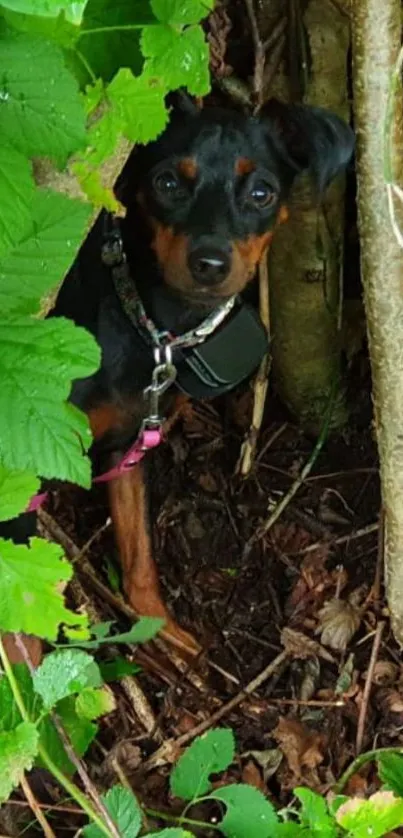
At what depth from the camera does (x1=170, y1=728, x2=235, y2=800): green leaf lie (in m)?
1.99

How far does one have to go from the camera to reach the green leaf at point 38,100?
53.5 inches

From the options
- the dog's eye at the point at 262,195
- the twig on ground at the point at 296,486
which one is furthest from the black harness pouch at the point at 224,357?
the twig on ground at the point at 296,486

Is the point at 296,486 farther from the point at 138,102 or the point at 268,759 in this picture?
the point at 138,102

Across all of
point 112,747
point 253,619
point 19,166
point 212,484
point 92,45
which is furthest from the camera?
point 212,484

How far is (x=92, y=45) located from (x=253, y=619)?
5.98 ft

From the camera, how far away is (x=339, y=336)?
11.1 feet

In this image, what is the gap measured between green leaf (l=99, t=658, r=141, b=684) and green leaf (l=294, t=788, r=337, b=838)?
109 cm

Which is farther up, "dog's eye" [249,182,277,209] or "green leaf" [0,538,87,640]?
"dog's eye" [249,182,277,209]

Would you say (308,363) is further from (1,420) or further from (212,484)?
(1,420)

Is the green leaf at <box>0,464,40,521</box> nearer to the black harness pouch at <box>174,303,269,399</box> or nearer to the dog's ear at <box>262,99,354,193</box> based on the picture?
the black harness pouch at <box>174,303,269,399</box>

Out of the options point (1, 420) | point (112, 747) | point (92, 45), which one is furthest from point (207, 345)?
point (1, 420)

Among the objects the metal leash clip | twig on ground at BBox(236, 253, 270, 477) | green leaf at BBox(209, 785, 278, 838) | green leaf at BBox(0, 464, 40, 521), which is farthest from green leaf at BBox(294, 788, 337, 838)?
twig on ground at BBox(236, 253, 270, 477)

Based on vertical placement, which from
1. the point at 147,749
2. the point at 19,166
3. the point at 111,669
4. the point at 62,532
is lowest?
the point at 147,749

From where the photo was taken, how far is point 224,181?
272 cm
